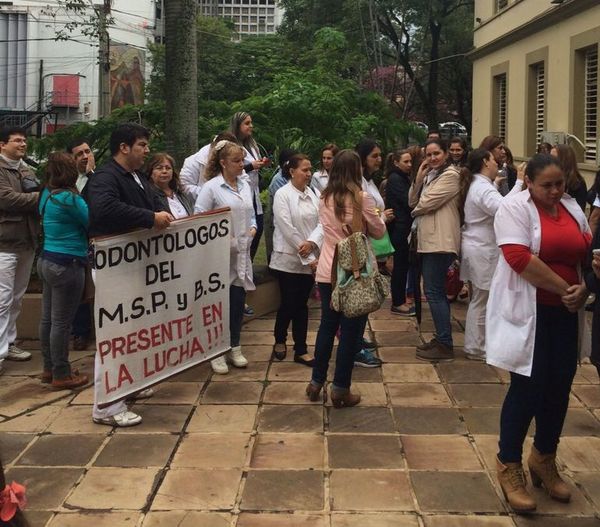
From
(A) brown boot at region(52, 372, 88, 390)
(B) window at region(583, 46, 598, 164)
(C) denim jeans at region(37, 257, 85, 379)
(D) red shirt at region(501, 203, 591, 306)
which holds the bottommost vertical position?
(A) brown boot at region(52, 372, 88, 390)

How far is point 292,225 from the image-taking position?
5.85 m

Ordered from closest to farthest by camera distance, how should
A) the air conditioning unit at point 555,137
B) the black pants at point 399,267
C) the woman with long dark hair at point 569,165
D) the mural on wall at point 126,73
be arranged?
1. the woman with long dark hair at point 569,165
2. the black pants at point 399,267
3. the air conditioning unit at point 555,137
4. the mural on wall at point 126,73

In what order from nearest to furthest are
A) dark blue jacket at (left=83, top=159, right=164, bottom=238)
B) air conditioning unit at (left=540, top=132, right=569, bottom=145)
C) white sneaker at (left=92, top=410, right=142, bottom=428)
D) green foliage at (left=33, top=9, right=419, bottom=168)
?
dark blue jacket at (left=83, top=159, right=164, bottom=238), white sneaker at (left=92, top=410, right=142, bottom=428), green foliage at (left=33, top=9, right=419, bottom=168), air conditioning unit at (left=540, top=132, right=569, bottom=145)

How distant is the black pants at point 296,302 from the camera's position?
19.6 feet

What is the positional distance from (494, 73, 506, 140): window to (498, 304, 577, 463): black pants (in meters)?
17.0

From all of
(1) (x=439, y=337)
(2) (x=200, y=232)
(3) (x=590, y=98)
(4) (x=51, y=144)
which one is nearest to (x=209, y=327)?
(2) (x=200, y=232)

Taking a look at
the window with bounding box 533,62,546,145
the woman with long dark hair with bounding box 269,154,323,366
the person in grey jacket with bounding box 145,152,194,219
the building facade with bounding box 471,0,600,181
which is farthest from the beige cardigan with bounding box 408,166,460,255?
the window with bounding box 533,62,546,145

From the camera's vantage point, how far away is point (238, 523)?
3445 millimetres

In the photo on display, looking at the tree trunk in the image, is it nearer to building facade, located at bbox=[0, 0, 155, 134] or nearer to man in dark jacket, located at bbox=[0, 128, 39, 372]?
man in dark jacket, located at bbox=[0, 128, 39, 372]

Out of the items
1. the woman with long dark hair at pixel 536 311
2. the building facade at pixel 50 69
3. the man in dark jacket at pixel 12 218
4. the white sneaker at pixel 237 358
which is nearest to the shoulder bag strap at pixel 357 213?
the woman with long dark hair at pixel 536 311

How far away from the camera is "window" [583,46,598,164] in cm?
1362

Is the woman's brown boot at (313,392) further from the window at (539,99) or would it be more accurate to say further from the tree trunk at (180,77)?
the window at (539,99)

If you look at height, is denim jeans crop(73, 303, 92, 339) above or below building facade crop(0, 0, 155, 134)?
below

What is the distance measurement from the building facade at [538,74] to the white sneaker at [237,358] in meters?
8.19
